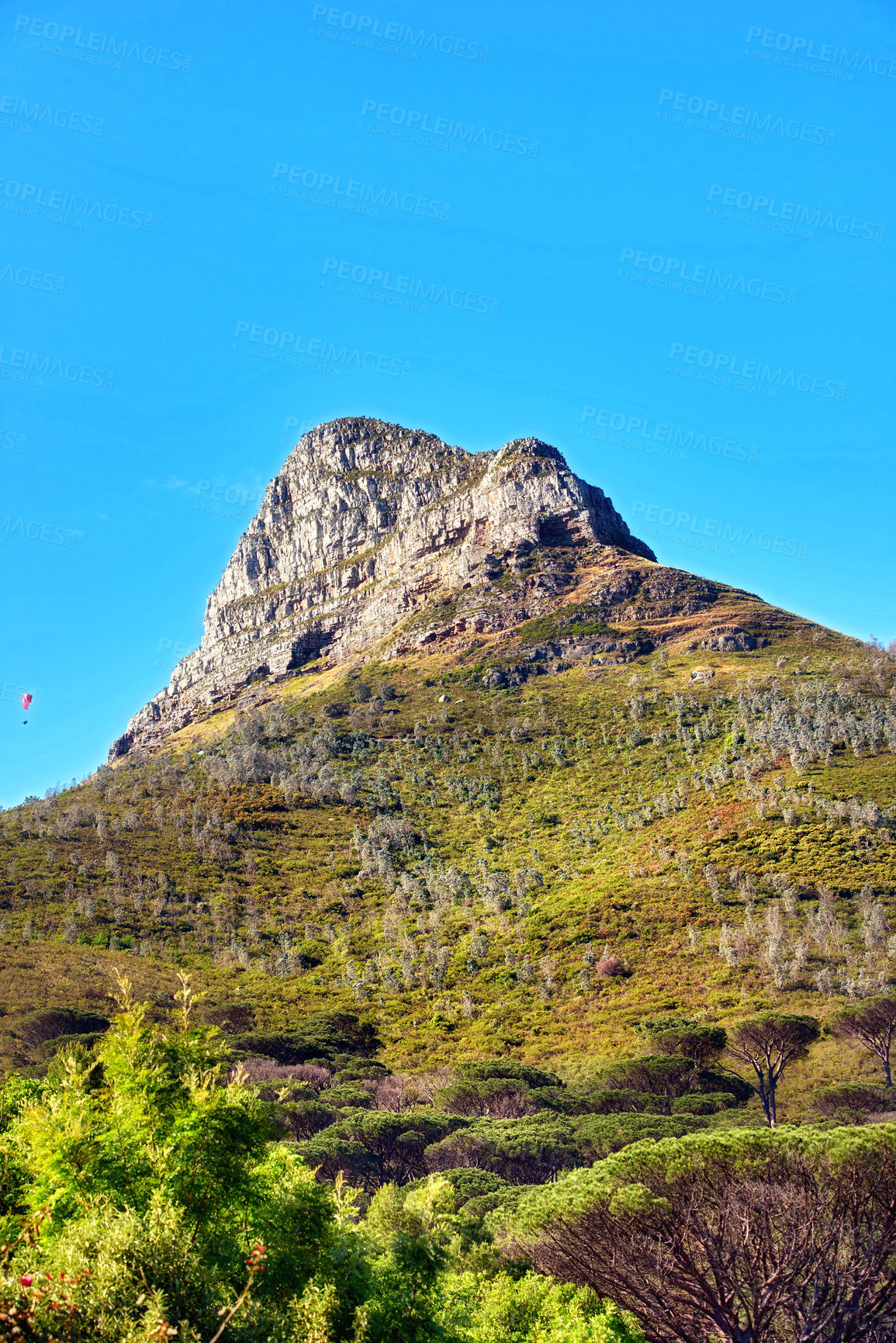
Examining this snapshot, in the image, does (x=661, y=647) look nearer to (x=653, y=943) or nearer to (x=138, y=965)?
(x=653, y=943)

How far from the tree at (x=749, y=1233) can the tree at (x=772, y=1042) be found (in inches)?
981

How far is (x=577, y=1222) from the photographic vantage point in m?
21.0

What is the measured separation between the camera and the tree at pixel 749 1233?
18625 mm

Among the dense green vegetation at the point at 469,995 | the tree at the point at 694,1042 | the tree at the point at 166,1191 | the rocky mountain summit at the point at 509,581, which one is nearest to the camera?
the tree at the point at 166,1191

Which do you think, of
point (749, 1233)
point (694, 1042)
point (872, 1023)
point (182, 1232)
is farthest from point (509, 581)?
point (182, 1232)

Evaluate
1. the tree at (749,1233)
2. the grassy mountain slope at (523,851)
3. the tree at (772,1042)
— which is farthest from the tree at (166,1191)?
the grassy mountain slope at (523,851)

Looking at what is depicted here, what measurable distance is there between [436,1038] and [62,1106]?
174 ft

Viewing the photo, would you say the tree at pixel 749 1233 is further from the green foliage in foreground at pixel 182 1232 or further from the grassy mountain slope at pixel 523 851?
the grassy mountain slope at pixel 523 851

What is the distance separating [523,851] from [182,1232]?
8255 cm

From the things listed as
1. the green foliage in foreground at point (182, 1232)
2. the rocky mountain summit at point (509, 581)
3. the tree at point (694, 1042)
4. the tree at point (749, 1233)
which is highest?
the rocky mountain summit at point (509, 581)

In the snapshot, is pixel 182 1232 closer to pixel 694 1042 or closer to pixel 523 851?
pixel 694 1042

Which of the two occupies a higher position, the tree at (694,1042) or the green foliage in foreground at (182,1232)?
the green foliage in foreground at (182,1232)

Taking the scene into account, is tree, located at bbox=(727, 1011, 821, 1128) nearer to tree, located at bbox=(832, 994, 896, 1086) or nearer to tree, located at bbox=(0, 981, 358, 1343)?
tree, located at bbox=(832, 994, 896, 1086)

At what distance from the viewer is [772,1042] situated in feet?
145
